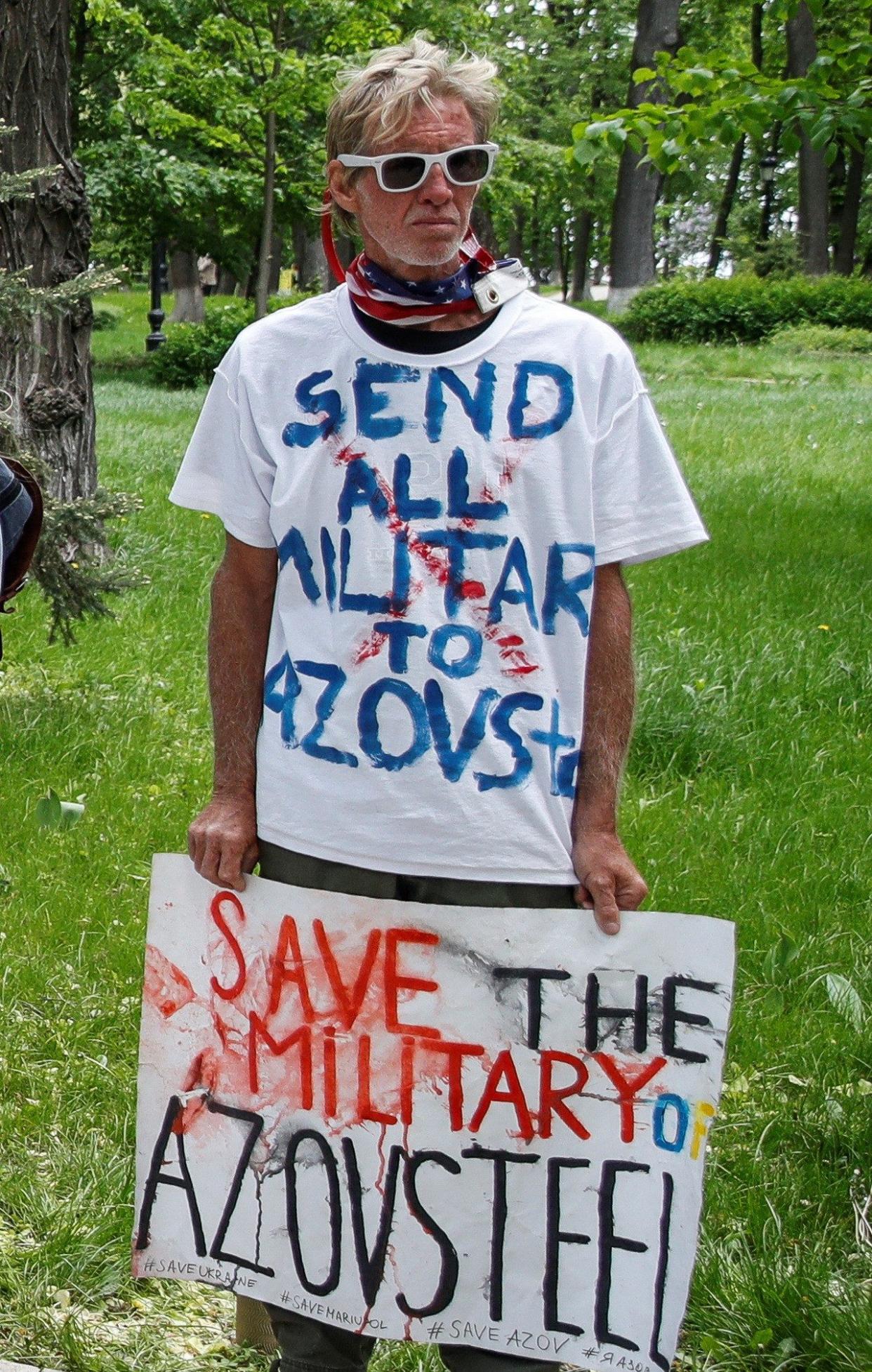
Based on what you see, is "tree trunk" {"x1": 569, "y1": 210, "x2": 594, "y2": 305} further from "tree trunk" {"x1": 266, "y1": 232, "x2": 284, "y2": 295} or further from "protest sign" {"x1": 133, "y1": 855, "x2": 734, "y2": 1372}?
"protest sign" {"x1": 133, "y1": 855, "x2": 734, "y2": 1372}

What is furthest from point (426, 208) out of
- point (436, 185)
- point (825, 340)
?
point (825, 340)

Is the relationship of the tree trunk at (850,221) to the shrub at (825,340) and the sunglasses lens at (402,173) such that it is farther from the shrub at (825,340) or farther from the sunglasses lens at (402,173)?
the sunglasses lens at (402,173)

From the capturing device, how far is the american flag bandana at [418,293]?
2.26 m

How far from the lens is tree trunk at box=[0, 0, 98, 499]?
6.61 meters

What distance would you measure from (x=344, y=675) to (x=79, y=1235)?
1.45 metres

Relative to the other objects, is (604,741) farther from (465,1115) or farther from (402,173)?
(402,173)

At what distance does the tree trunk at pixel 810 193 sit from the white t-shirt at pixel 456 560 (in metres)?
30.1

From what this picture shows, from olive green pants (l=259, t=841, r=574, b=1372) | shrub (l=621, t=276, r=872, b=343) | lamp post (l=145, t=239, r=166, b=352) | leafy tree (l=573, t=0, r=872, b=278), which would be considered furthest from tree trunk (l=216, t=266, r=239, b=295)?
olive green pants (l=259, t=841, r=574, b=1372)

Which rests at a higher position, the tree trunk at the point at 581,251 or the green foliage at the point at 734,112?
the green foliage at the point at 734,112

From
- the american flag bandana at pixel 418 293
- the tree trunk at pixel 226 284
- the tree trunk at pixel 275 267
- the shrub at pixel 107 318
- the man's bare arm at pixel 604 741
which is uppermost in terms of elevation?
the american flag bandana at pixel 418 293

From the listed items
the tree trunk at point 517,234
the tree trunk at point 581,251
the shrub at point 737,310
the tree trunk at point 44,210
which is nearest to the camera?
the tree trunk at point 44,210

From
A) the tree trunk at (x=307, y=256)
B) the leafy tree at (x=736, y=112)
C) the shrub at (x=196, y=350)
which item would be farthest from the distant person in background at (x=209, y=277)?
the leafy tree at (x=736, y=112)

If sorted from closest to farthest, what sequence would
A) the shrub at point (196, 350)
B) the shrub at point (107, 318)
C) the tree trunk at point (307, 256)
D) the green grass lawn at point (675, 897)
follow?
the green grass lawn at point (675, 897) < the shrub at point (196, 350) < the tree trunk at point (307, 256) < the shrub at point (107, 318)

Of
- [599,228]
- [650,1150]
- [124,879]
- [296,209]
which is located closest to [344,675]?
[650,1150]
